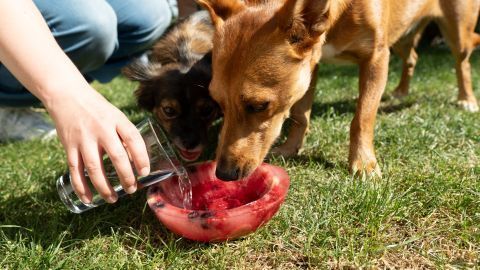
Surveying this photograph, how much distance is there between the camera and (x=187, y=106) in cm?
310

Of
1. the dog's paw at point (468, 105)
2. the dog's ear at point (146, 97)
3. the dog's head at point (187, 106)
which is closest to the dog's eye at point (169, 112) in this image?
the dog's head at point (187, 106)

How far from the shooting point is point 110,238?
6.99 ft

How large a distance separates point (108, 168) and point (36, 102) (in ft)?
8.27

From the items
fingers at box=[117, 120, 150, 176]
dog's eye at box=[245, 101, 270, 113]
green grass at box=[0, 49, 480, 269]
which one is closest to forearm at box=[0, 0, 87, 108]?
fingers at box=[117, 120, 150, 176]

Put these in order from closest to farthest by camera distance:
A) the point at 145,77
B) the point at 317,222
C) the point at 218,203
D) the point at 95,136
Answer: the point at 95,136
the point at 317,222
the point at 218,203
the point at 145,77

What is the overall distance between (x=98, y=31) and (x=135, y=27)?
67cm

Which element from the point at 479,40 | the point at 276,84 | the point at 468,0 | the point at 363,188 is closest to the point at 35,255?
the point at 276,84

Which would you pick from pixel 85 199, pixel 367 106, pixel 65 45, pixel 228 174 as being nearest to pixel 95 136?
pixel 85 199

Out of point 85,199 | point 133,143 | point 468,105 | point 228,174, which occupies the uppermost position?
point 133,143

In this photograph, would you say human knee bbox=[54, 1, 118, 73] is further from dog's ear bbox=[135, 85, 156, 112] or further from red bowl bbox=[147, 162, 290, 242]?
red bowl bbox=[147, 162, 290, 242]

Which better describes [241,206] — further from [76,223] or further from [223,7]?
[223,7]

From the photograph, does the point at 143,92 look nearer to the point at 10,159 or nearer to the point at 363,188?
the point at 10,159

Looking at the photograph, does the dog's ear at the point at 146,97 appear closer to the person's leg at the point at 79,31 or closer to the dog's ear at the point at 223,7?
the person's leg at the point at 79,31

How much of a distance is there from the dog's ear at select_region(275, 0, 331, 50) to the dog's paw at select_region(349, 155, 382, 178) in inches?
27.6
